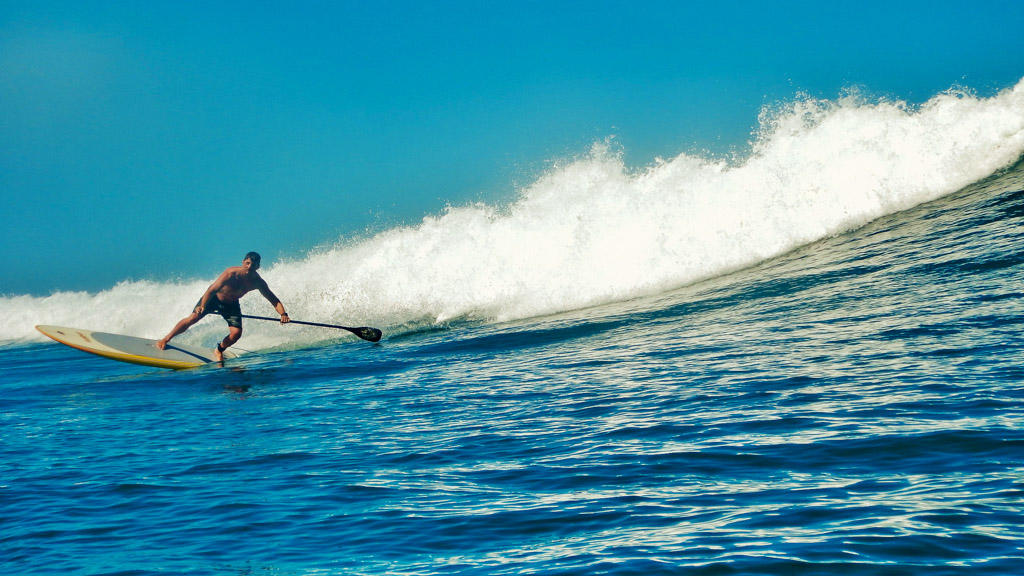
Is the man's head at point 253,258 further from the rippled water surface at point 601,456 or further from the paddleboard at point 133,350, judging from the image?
the rippled water surface at point 601,456

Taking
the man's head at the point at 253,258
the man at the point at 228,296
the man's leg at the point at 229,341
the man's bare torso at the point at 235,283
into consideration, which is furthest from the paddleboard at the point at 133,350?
the man's head at the point at 253,258

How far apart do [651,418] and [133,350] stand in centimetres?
874

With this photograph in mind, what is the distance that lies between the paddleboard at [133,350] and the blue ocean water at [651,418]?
322 millimetres

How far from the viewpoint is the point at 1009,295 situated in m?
6.65

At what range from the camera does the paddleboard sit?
35.6 ft

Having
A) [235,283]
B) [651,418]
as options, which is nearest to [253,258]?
[235,283]

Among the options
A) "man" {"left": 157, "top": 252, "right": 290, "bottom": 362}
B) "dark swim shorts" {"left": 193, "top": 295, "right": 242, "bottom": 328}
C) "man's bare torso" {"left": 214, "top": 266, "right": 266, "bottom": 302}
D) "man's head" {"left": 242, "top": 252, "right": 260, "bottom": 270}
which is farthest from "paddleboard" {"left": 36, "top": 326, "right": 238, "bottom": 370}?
"man's head" {"left": 242, "top": 252, "right": 260, "bottom": 270}

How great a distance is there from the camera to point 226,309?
1125cm

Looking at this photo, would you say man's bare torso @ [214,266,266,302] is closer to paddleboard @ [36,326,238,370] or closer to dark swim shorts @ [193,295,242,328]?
dark swim shorts @ [193,295,242,328]

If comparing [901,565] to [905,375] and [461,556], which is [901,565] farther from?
[905,375]

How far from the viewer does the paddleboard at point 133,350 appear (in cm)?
1084

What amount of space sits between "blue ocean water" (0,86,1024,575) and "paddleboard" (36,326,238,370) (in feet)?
1.06

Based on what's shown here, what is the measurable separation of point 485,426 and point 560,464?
1257 millimetres

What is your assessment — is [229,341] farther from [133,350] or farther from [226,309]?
[133,350]
